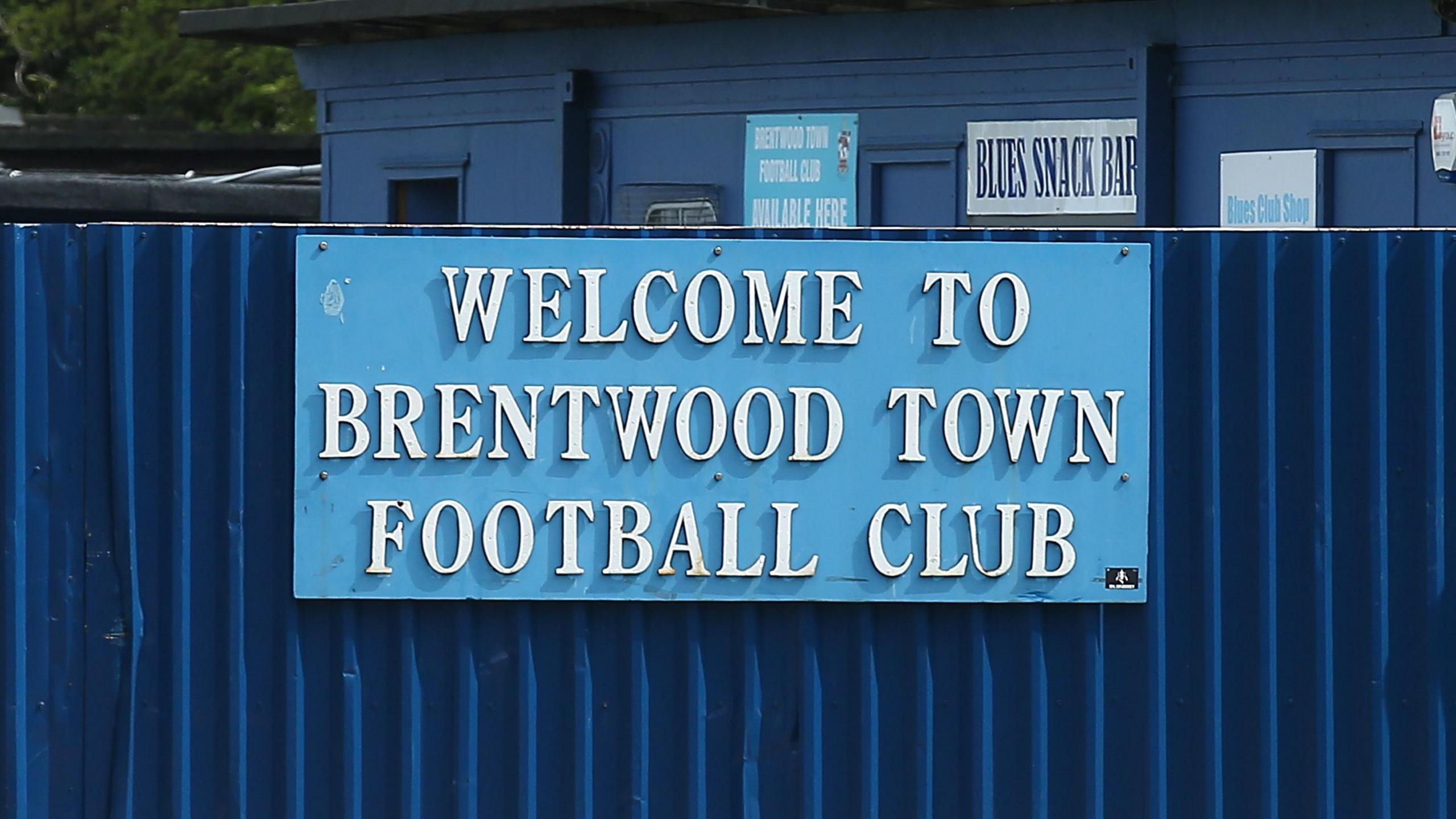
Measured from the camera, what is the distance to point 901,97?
45.6 feet

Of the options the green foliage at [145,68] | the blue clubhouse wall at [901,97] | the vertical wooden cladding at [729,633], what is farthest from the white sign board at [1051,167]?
the green foliage at [145,68]

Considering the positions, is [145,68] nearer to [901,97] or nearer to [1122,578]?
[901,97]

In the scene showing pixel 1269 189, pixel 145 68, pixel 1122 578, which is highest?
pixel 145 68

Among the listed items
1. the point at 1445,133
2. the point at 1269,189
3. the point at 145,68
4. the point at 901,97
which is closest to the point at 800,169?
the point at 901,97

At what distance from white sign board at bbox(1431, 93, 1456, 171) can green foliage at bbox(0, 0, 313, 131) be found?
23.9 m

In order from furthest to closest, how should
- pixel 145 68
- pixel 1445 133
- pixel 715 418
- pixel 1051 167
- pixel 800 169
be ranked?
pixel 145 68
pixel 800 169
pixel 1051 167
pixel 1445 133
pixel 715 418

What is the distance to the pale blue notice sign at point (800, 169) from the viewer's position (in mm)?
14039

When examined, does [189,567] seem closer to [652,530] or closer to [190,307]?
[190,307]

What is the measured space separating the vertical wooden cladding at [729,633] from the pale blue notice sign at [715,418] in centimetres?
11

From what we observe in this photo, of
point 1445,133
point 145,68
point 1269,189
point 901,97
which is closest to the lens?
point 1445,133

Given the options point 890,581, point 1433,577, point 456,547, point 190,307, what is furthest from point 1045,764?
point 190,307

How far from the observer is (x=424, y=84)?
655 inches

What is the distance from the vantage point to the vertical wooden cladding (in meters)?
6.31

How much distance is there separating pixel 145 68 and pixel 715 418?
1184 inches
